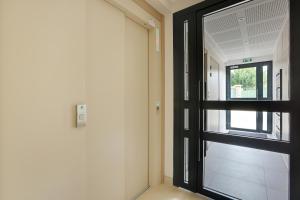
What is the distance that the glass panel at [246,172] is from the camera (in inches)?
77.5

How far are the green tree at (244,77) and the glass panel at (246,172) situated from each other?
80 cm

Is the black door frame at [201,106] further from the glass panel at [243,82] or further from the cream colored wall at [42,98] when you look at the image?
the cream colored wall at [42,98]

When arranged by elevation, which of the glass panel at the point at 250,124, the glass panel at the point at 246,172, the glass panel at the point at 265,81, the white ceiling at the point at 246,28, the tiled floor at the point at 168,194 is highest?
the white ceiling at the point at 246,28

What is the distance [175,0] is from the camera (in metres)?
2.46

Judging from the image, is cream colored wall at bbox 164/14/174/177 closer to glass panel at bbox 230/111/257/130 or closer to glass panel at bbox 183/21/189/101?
glass panel at bbox 183/21/189/101

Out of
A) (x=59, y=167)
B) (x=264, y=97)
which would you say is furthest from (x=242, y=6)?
(x=59, y=167)

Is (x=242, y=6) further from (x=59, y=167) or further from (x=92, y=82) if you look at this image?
(x=59, y=167)

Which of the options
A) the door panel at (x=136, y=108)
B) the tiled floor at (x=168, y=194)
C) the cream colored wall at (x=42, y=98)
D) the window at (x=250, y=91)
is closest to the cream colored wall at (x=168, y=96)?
the tiled floor at (x=168, y=194)

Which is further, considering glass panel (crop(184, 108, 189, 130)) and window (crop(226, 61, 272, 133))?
glass panel (crop(184, 108, 189, 130))

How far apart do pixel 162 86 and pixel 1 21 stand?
202cm

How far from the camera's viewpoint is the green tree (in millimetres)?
2004

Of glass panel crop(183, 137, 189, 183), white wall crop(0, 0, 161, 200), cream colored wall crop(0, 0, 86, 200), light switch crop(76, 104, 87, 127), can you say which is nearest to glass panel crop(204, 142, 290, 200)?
glass panel crop(183, 137, 189, 183)

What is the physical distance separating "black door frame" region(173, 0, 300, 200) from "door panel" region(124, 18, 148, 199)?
480 millimetres

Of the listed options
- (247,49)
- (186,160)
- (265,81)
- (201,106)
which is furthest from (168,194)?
(247,49)
